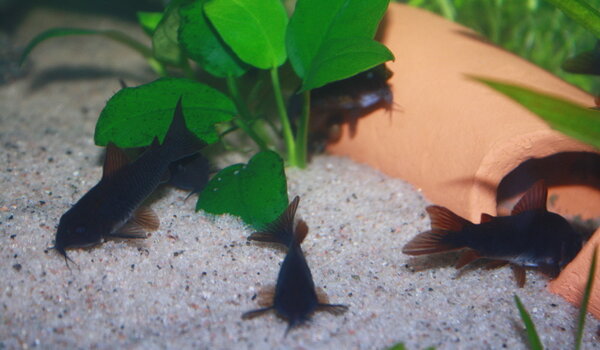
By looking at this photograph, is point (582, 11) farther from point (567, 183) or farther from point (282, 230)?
point (282, 230)

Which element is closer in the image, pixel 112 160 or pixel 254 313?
pixel 254 313

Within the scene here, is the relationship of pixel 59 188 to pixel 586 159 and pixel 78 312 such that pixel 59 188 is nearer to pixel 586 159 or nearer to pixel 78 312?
pixel 78 312

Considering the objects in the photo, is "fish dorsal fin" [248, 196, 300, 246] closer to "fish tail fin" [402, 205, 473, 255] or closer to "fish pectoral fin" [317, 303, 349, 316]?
"fish pectoral fin" [317, 303, 349, 316]

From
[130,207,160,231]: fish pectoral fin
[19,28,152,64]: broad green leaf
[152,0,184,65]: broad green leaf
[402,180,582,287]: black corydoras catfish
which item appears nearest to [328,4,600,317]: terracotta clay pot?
[402,180,582,287]: black corydoras catfish

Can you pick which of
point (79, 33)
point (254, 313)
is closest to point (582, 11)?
point (254, 313)

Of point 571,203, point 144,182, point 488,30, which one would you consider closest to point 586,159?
point 571,203

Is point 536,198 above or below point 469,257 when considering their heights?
above
